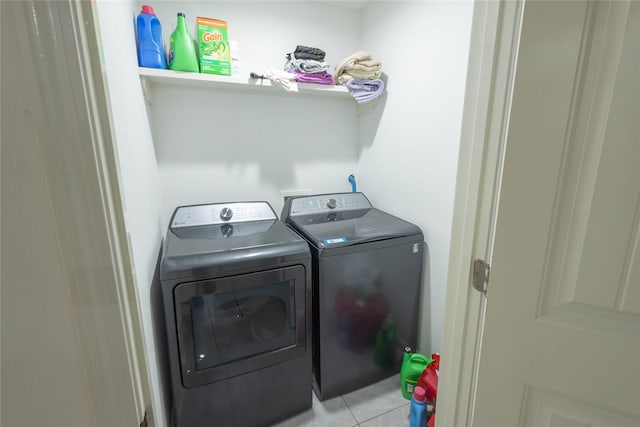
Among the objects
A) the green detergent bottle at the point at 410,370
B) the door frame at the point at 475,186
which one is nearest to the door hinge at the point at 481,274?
the door frame at the point at 475,186

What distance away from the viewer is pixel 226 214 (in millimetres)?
1683

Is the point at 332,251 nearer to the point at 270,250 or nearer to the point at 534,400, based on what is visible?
the point at 270,250

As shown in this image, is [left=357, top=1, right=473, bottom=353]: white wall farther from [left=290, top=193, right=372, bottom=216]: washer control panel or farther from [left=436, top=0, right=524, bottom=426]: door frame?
[left=436, top=0, right=524, bottom=426]: door frame

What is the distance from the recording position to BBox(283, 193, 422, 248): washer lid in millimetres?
1525

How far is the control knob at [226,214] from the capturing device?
167 cm

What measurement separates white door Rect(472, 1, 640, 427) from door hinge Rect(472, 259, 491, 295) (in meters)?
0.08

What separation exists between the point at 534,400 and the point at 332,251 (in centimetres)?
91

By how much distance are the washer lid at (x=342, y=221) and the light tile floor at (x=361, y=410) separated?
94cm

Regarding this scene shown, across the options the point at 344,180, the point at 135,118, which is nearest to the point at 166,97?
the point at 135,118

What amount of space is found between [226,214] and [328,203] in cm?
69

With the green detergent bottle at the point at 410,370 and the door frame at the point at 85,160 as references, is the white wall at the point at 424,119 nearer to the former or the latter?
the green detergent bottle at the point at 410,370

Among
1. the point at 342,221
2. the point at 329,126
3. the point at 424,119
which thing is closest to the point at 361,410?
the point at 342,221

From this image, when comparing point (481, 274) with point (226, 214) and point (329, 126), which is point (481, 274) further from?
point (329, 126)

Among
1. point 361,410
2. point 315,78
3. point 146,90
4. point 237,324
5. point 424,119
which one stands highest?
point 315,78
